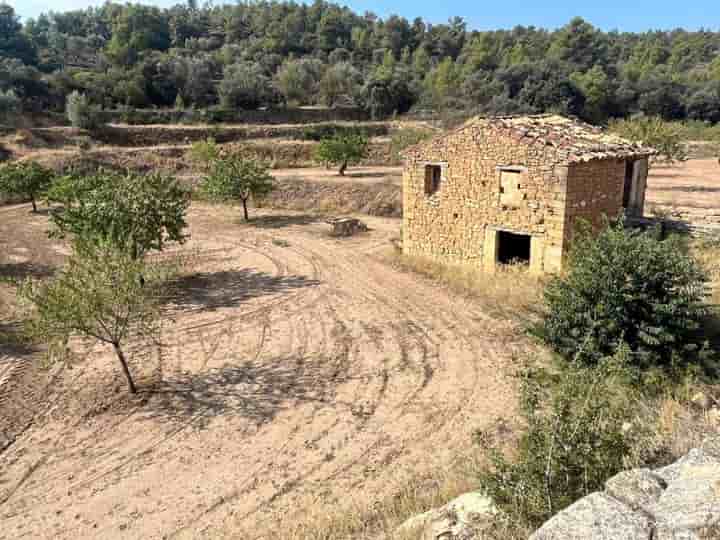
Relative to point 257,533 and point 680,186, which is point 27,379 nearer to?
point 257,533

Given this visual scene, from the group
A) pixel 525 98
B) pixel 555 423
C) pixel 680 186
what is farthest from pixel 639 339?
pixel 525 98

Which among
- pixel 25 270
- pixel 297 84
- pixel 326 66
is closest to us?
pixel 25 270

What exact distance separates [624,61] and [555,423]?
100 m

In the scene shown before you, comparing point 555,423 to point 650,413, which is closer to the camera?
point 555,423

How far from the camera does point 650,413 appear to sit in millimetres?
6848

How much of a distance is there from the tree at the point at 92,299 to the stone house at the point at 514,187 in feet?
29.1

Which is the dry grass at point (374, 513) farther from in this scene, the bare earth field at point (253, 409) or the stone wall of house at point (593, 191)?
the stone wall of house at point (593, 191)

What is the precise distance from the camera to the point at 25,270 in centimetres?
1745

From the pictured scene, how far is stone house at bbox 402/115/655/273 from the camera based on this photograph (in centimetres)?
1332

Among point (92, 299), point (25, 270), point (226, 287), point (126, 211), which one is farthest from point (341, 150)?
point (92, 299)

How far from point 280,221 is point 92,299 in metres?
16.1

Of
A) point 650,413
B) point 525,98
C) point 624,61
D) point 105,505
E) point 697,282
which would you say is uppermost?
point 624,61

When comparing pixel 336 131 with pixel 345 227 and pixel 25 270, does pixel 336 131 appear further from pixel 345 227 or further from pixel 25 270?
pixel 25 270

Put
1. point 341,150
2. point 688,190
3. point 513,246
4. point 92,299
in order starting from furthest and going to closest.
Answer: point 341,150, point 688,190, point 513,246, point 92,299
